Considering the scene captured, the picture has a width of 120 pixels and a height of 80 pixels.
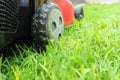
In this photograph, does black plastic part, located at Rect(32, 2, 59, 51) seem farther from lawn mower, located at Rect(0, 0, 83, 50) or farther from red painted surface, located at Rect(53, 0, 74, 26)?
red painted surface, located at Rect(53, 0, 74, 26)

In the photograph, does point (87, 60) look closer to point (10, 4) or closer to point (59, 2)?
point (10, 4)

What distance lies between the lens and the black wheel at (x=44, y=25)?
1.87 metres

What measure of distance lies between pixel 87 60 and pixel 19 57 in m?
0.41

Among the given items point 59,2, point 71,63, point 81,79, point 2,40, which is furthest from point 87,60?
point 59,2

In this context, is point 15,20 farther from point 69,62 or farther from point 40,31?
point 69,62

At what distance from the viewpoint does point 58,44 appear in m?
1.94

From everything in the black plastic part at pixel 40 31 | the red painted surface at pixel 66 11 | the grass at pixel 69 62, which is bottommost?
the grass at pixel 69 62

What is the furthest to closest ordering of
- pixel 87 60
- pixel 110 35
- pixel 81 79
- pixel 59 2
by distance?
pixel 59 2 → pixel 110 35 → pixel 87 60 → pixel 81 79

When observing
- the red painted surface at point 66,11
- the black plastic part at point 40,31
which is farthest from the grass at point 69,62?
the red painted surface at point 66,11

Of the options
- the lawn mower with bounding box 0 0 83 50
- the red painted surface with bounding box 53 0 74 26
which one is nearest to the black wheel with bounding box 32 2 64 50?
the lawn mower with bounding box 0 0 83 50

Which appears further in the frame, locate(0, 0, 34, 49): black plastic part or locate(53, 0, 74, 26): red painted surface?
locate(53, 0, 74, 26): red painted surface

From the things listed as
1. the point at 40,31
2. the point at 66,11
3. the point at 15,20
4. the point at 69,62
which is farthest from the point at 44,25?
the point at 66,11

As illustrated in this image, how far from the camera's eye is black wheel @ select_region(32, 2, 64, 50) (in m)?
1.87

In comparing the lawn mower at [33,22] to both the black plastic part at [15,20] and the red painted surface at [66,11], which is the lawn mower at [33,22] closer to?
the black plastic part at [15,20]
